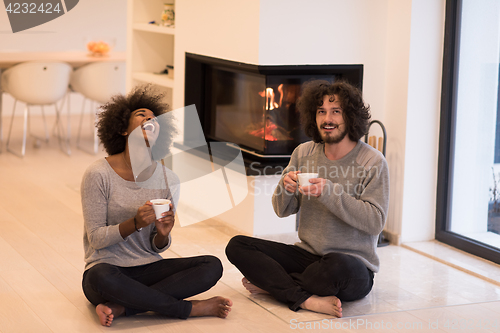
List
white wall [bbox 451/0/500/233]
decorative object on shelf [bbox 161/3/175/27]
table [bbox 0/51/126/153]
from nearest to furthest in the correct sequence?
white wall [bbox 451/0/500/233] → decorative object on shelf [bbox 161/3/175/27] → table [bbox 0/51/126/153]

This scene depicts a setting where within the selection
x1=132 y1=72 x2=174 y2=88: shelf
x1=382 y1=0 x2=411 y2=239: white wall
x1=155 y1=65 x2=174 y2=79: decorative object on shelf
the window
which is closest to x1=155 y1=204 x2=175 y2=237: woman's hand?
x1=382 y1=0 x2=411 y2=239: white wall

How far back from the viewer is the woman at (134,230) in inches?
89.0

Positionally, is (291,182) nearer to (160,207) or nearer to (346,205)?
(346,205)

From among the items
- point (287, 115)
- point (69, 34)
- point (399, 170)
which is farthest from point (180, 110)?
point (69, 34)

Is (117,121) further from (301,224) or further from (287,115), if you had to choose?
(287,115)

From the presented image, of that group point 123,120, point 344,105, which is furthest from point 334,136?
point 123,120

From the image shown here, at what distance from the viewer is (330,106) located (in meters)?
2.53

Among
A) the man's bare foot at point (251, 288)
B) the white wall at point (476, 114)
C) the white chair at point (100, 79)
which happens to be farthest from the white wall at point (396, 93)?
the white chair at point (100, 79)

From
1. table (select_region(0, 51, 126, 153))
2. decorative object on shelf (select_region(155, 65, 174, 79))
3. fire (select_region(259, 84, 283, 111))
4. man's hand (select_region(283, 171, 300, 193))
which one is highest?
table (select_region(0, 51, 126, 153))

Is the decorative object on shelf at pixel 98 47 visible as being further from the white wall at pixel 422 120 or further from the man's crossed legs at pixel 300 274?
the man's crossed legs at pixel 300 274

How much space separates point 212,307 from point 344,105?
37.5 inches

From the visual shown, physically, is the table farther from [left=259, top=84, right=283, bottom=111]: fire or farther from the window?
the window

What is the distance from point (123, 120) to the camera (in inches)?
94.0

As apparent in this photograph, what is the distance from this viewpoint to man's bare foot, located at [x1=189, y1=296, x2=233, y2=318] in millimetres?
2385
